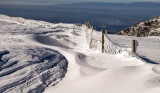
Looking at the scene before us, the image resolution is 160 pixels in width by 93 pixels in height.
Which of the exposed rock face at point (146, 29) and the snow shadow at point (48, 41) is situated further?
the exposed rock face at point (146, 29)

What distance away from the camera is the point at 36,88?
6246 mm

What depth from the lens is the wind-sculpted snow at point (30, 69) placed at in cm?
632

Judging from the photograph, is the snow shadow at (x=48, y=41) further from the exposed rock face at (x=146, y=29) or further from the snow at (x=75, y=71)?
the exposed rock face at (x=146, y=29)

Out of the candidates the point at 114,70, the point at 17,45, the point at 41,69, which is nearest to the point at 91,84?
the point at 114,70

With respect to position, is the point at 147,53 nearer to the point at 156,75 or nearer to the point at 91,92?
the point at 156,75

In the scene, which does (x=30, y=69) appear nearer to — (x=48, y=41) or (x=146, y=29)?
(x=48, y=41)

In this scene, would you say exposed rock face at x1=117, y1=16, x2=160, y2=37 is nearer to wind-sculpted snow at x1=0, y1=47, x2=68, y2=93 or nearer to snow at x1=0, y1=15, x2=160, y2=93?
snow at x1=0, y1=15, x2=160, y2=93

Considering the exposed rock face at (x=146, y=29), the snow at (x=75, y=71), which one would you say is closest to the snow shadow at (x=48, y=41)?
the snow at (x=75, y=71)

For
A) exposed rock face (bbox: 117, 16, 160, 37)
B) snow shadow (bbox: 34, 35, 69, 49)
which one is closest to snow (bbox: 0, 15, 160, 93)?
snow shadow (bbox: 34, 35, 69, 49)

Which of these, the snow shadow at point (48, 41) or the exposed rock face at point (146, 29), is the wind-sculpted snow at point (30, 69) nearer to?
the snow shadow at point (48, 41)

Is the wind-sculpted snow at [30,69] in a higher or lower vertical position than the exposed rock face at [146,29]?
lower

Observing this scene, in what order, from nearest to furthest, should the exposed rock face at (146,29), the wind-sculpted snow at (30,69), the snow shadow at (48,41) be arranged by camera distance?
the wind-sculpted snow at (30,69) < the snow shadow at (48,41) < the exposed rock face at (146,29)

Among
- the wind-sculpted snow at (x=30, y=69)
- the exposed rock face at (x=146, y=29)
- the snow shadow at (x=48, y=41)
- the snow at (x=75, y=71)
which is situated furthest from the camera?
the exposed rock face at (x=146, y=29)

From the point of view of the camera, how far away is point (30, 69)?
24.8ft
